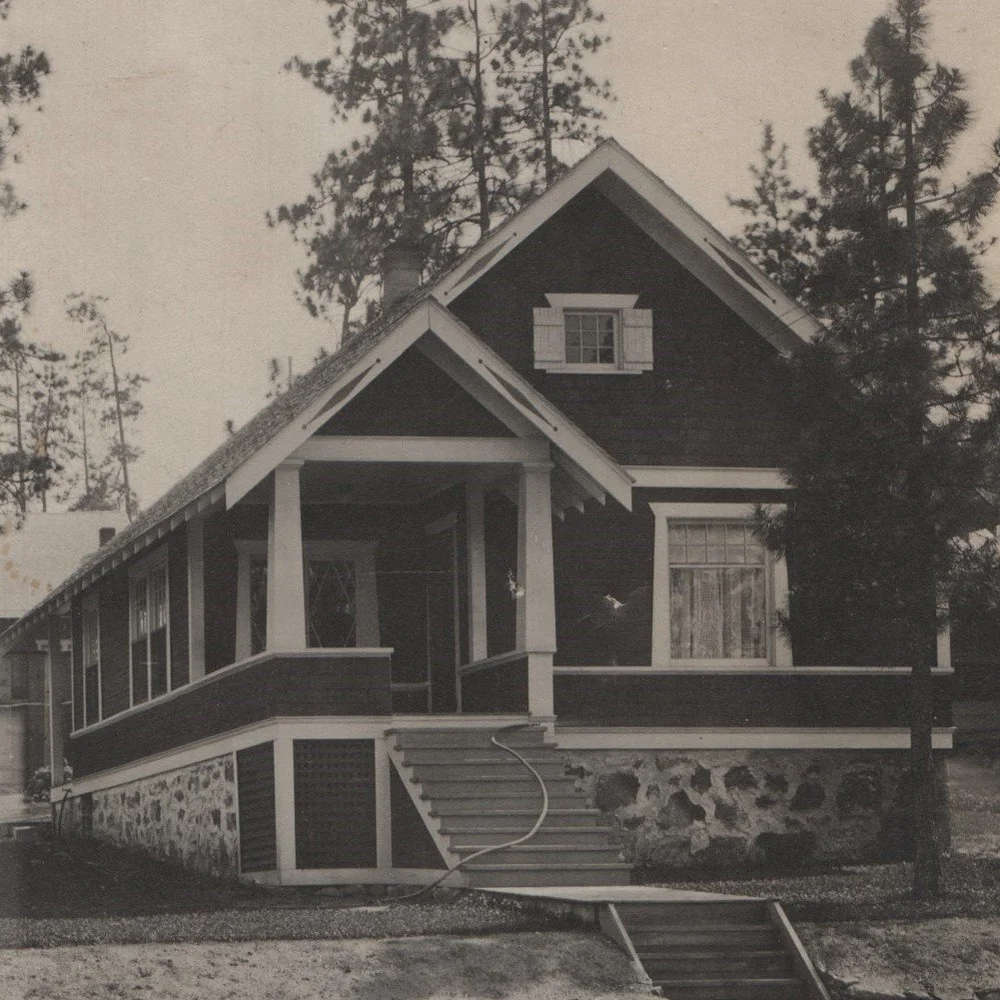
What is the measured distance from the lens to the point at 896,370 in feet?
57.1

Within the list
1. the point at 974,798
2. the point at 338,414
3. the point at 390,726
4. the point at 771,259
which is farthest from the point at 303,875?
the point at 771,259

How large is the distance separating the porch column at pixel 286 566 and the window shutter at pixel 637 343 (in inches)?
183

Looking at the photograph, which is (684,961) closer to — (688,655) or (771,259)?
(688,655)

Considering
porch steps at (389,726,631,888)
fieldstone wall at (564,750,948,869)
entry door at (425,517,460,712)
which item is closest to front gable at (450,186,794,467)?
entry door at (425,517,460,712)

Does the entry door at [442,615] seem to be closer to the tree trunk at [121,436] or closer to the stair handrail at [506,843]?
the stair handrail at [506,843]

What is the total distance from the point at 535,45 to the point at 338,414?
19366 mm

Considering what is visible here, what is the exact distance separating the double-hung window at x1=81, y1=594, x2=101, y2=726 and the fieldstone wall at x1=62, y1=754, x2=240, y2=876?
168 cm

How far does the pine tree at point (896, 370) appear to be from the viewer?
17.3 metres

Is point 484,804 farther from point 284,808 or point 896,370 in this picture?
point 896,370

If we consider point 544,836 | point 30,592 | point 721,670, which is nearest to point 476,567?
point 721,670

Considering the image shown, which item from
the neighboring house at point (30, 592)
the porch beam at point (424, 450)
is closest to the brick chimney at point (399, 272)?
the porch beam at point (424, 450)

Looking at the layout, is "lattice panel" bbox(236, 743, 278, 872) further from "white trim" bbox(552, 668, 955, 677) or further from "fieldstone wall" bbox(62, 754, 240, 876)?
"white trim" bbox(552, 668, 955, 677)

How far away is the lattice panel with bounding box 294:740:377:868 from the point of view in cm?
1841

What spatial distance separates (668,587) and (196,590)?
5103 mm
